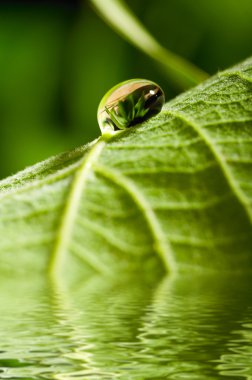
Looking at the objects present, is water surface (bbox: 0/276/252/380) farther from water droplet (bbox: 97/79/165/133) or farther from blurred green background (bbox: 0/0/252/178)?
blurred green background (bbox: 0/0/252/178)

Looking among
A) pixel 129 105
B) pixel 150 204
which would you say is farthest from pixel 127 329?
pixel 129 105

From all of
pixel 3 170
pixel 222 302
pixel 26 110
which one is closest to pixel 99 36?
pixel 26 110

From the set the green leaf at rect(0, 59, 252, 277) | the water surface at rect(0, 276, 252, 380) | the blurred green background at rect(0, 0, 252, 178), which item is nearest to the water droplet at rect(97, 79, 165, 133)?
the green leaf at rect(0, 59, 252, 277)

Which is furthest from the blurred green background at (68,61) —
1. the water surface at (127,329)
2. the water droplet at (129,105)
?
the water surface at (127,329)

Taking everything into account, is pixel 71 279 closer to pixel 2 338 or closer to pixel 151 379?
pixel 2 338

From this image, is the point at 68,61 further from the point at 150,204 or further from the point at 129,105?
the point at 150,204
